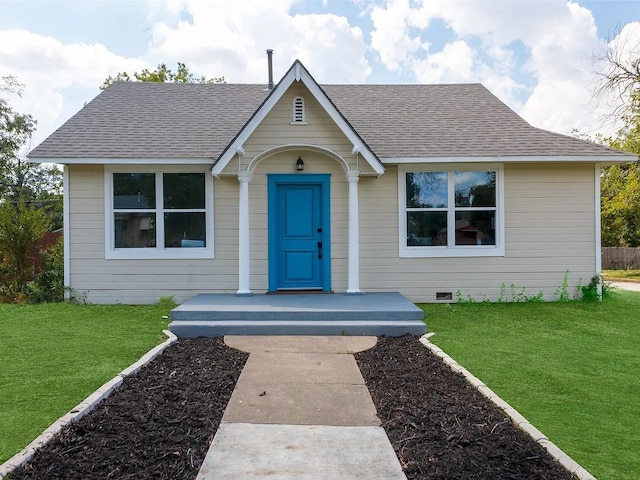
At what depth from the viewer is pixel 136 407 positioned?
4242 millimetres

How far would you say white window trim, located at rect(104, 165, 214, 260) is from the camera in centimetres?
978

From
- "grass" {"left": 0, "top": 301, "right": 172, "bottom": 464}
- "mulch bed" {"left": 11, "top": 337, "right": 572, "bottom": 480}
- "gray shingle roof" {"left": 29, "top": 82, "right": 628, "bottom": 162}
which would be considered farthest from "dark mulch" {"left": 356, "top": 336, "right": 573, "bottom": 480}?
"gray shingle roof" {"left": 29, "top": 82, "right": 628, "bottom": 162}

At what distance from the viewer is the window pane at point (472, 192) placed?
10000mm

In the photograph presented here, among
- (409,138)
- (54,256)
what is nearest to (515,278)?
(409,138)

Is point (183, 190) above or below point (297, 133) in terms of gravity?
below

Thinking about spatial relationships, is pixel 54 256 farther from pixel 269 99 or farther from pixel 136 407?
pixel 136 407

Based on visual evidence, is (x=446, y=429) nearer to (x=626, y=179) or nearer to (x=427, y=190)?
(x=427, y=190)

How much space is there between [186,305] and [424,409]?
4.91 metres

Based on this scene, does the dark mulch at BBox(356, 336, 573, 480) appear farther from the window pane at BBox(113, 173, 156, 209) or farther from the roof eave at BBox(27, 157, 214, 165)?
the window pane at BBox(113, 173, 156, 209)

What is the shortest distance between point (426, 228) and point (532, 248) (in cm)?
221

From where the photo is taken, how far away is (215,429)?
3.85m

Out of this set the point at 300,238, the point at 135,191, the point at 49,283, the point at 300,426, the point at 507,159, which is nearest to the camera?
the point at 300,426

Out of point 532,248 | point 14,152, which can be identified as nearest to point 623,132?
point 532,248

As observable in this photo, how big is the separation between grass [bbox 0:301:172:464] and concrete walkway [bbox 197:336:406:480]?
1429 millimetres
